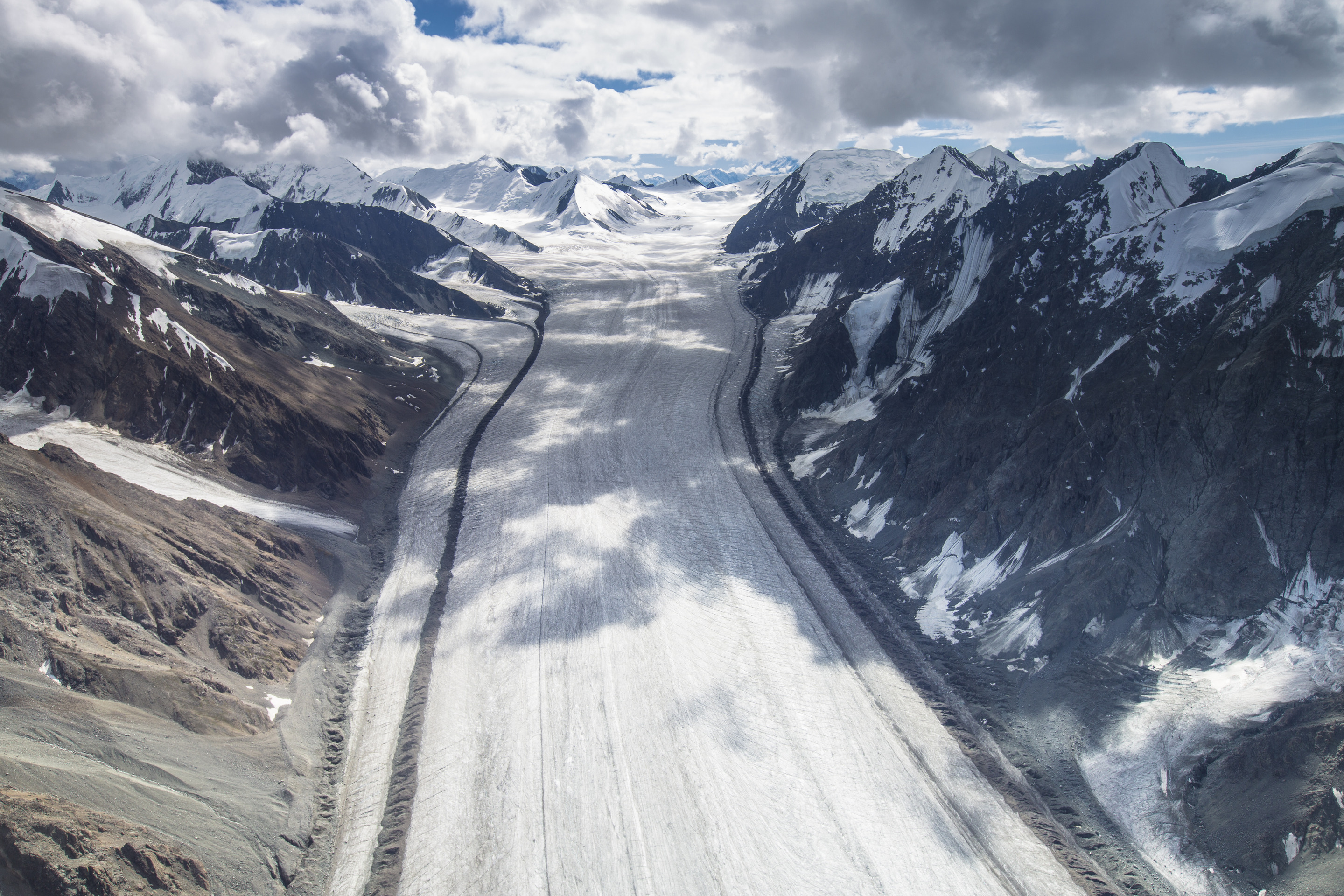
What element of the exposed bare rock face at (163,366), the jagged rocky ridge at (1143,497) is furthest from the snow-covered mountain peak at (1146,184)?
the exposed bare rock face at (163,366)

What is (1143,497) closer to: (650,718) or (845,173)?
(650,718)

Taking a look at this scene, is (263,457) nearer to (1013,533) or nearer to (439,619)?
(439,619)

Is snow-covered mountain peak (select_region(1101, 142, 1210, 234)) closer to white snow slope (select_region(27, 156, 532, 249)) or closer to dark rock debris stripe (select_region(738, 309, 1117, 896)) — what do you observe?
dark rock debris stripe (select_region(738, 309, 1117, 896))

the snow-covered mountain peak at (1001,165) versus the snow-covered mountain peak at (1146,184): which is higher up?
the snow-covered mountain peak at (1001,165)

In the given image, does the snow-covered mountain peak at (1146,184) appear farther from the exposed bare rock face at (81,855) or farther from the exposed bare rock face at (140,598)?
→ the exposed bare rock face at (81,855)

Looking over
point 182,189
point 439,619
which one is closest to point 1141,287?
point 439,619

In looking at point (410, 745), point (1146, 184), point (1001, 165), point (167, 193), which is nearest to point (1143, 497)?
point (410, 745)

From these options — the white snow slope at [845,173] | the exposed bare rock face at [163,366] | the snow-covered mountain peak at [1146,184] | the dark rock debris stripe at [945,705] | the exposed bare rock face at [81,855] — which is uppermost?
the white snow slope at [845,173]
